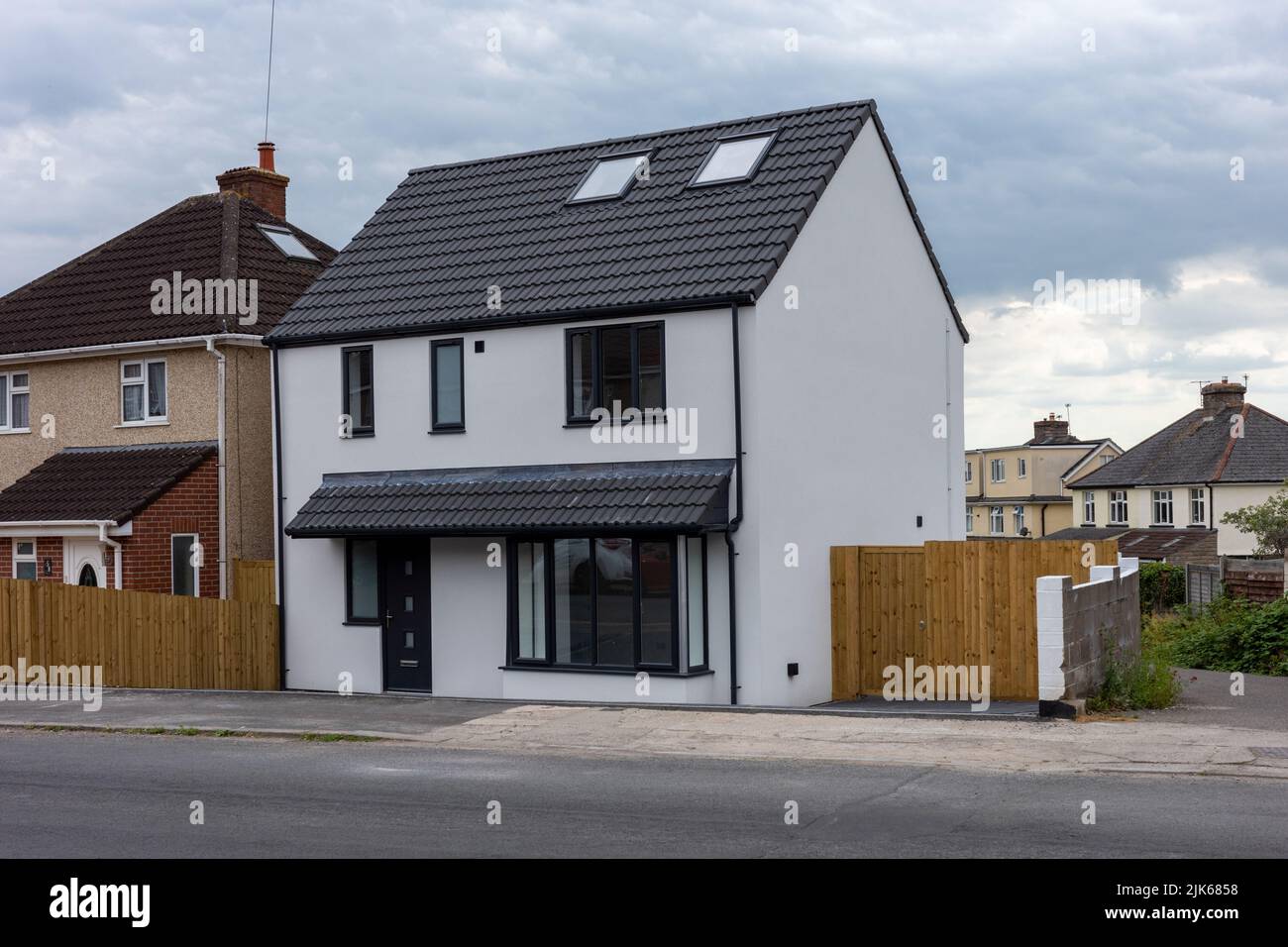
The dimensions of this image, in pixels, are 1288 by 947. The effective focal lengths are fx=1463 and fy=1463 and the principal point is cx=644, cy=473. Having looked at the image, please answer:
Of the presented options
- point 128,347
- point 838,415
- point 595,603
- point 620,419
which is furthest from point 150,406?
point 838,415

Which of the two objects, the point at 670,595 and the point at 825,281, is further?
the point at 825,281

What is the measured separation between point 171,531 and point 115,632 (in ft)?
8.31

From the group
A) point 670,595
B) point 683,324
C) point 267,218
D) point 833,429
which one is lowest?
point 670,595

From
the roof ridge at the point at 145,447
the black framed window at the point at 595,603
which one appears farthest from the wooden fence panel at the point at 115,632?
the black framed window at the point at 595,603

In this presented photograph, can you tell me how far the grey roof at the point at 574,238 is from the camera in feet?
65.6

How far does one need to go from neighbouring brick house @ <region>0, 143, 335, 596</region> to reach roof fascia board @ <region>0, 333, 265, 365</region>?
1.1 inches

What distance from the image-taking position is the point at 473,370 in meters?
21.4

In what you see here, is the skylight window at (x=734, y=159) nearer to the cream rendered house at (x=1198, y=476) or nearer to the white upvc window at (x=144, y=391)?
the white upvc window at (x=144, y=391)

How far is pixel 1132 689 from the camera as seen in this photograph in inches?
653

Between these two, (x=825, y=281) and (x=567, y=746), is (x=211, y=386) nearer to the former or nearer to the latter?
(x=825, y=281)

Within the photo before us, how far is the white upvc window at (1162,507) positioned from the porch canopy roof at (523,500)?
46.6 m

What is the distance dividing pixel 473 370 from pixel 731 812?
39.0 ft

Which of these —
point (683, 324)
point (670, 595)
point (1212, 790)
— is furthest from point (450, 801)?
point (683, 324)

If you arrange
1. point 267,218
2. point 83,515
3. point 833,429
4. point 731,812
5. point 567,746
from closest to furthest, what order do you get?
point 731,812 → point 567,746 → point 833,429 → point 83,515 → point 267,218
